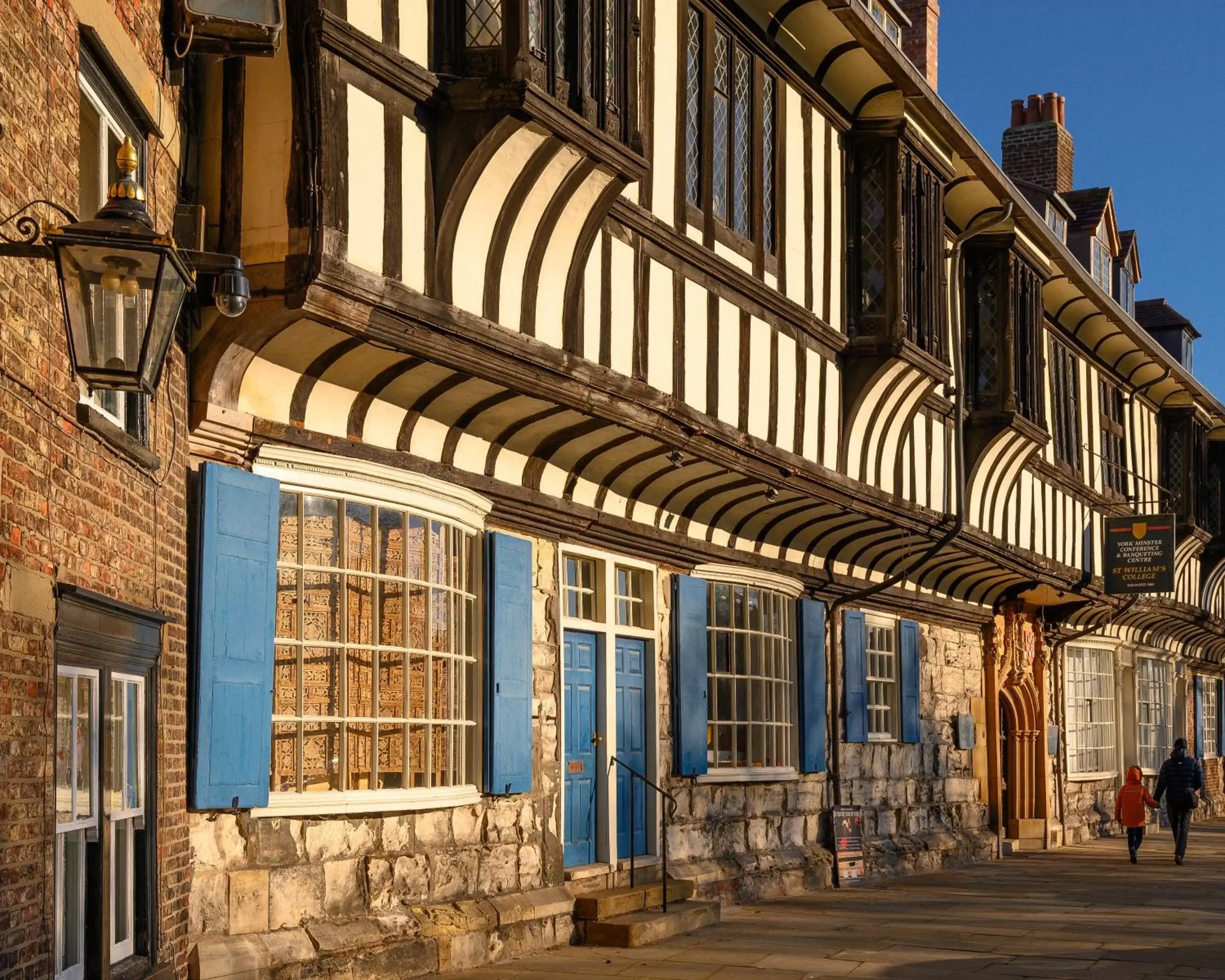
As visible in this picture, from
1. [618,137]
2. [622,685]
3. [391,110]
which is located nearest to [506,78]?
[391,110]

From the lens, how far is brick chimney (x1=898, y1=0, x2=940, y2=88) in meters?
20.8

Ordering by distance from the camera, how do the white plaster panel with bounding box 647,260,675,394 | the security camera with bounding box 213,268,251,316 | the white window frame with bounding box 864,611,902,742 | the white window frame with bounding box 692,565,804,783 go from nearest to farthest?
the security camera with bounding box 213,268,251,316
the white plaster panel with bounding box 647,260,675,394
the white window frame with bounding box 692,565,804,783
the white window frame with bounding box 864,611,902,742

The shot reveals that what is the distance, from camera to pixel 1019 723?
885 inches

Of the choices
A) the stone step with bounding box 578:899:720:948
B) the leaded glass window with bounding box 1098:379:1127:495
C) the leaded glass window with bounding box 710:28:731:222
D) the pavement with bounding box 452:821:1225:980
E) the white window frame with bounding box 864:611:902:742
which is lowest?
the pavement with bounding box 452:821:1225:980

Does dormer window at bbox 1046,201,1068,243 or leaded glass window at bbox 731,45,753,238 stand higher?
dormer window at bbox 1046,201,1068,243

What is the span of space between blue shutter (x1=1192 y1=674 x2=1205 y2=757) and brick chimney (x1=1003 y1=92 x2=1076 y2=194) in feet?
33.8

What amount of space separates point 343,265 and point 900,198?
845cm

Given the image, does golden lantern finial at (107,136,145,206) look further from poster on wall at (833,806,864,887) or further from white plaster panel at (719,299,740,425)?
poster on wall at (833,806,864,887)

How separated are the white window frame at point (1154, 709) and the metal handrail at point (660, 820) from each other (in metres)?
16.7

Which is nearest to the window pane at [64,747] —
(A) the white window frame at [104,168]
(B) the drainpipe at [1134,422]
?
(A) the white window frame at [104,168]

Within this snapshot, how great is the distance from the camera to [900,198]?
15.4 meters

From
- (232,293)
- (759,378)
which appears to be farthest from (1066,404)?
(232,293)

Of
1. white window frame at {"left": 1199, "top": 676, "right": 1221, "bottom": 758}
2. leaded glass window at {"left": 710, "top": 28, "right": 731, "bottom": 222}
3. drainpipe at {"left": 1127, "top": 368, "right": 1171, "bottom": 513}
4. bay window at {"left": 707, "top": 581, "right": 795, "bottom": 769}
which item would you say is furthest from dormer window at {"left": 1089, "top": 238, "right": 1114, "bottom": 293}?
leaded glass window at {"left": 710, "top": 28, "right": 731, "bottom": 222}

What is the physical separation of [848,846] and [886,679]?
249 centimetres
